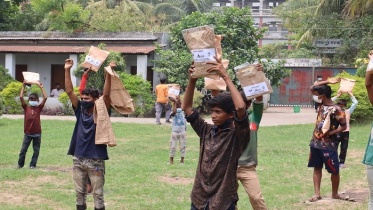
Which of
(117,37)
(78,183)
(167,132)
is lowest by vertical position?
(167,132)

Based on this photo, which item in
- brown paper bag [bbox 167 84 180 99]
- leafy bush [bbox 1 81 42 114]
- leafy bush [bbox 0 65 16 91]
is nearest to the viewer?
brown paper bag [bbox 167 84 180 99]

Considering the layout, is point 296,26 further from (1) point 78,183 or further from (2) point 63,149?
(1) point 78,183

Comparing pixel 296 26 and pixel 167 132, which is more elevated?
pixel 296 26

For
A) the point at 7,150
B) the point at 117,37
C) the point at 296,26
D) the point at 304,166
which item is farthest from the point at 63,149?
the point at 296,26

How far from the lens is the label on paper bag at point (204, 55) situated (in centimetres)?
479

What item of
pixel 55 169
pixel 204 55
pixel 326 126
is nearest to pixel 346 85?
pixel 326 126

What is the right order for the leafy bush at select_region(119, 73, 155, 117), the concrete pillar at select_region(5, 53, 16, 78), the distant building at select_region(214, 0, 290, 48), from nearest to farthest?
the leafy bush at select_region(119, 73, 155, 117)
the concrete pillar at select_region(5, 53, 16, 78)
the distant building at select_region(214, 0, 290, 48)

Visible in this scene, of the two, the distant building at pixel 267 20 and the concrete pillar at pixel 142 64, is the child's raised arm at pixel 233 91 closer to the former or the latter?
the concrete pillar at pixel 142 64

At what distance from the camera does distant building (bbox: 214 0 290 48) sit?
6756cm

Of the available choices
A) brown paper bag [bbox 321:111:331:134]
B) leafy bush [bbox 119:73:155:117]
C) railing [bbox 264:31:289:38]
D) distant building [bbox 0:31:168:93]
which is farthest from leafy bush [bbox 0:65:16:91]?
railing [bbox 264:31:289:38]

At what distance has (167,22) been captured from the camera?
152 feet

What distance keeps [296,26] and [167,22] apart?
9.76 metres

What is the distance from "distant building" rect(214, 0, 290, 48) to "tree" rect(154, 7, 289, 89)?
35.8 m

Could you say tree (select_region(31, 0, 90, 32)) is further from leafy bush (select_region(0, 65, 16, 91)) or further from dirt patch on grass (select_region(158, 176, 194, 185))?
dirt patch on grass (select_region(158, 176, 194, 185))
